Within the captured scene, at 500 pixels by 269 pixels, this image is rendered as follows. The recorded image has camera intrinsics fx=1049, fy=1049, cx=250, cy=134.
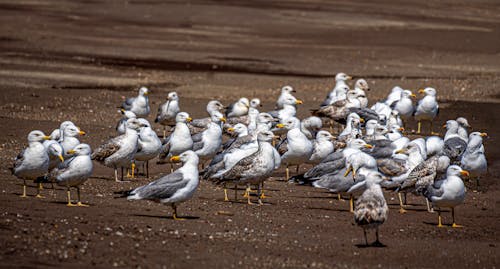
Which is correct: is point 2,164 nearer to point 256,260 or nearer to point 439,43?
point 256,260

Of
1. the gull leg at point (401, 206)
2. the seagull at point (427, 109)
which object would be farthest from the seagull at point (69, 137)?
the seagull at point (427, 109)

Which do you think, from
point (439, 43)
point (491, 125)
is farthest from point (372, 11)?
point (491, 125)

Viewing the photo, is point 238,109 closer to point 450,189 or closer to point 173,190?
point 450,189

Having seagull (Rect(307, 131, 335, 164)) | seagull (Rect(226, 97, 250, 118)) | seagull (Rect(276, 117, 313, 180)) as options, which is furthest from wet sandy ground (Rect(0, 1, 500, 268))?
seagull (Rect(226, 97, 250, 118))

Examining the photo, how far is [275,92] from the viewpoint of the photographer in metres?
29.4

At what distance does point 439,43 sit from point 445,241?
27936 millimetres

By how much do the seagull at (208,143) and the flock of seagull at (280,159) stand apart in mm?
18

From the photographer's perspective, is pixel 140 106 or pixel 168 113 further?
pixel 140 106

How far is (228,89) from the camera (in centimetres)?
2972

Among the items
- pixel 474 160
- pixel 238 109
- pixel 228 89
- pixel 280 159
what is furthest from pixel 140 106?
pixel 474 160

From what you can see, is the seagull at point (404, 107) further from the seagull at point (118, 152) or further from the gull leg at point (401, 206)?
the seagull at point (118, 152)

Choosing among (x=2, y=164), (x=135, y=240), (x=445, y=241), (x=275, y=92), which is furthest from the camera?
(x=275, y=92)

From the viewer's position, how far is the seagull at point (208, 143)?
60.6 feet

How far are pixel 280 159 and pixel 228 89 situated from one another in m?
12.9
